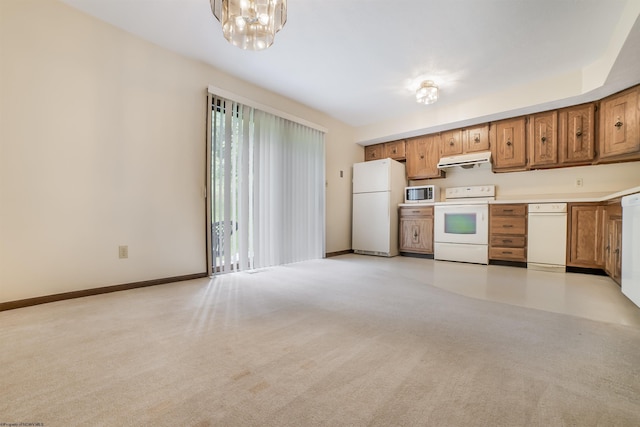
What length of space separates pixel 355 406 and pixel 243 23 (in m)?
2.35

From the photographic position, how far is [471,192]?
4430 mm

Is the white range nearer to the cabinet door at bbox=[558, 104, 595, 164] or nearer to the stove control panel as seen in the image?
the stove control panel

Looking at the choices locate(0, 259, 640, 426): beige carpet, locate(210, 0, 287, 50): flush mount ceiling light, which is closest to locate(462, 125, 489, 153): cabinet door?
locate(0, 259, 640, 426): beige carpet

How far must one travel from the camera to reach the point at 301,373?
3.87 feet

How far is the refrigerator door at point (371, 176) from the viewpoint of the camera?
4707 mm

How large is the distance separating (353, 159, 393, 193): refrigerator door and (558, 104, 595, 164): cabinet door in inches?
92.2

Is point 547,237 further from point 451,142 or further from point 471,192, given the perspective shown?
point 451,142

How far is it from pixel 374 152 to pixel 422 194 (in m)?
1.39

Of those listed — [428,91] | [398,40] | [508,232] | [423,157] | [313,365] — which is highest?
[398,40]

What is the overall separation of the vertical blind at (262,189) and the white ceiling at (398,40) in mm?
633

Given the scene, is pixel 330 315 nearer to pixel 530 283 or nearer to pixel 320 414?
pixel 320 414

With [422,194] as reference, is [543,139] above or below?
above

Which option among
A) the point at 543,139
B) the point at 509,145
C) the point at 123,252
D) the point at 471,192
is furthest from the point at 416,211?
the point at 123,252

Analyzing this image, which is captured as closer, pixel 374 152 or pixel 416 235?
pixel 416 235
